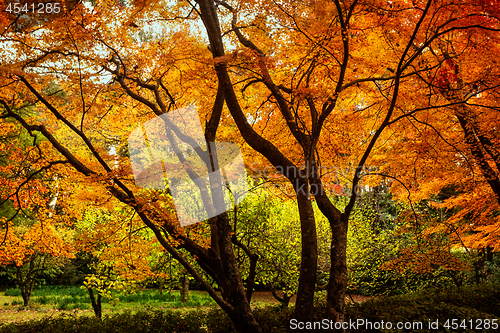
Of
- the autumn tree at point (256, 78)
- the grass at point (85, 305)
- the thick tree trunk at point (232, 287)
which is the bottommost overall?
the grass at point (85, 305)

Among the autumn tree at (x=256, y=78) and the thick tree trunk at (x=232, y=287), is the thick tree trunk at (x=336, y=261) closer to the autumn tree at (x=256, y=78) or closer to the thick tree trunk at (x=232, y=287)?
the autumn tree at (x=256, y=78)

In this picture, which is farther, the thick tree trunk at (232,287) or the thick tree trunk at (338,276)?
the thick tree trunk at (232,287)

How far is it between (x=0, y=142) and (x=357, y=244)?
9.66m

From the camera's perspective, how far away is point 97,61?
512 centimetres

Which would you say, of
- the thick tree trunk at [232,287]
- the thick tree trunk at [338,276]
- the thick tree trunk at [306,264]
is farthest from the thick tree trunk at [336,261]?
the thick tree trunk at [232,287]

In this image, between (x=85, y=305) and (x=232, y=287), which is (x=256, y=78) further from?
(x=85, y=305)

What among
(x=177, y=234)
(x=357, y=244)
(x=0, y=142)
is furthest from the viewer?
(x=357, y=244)

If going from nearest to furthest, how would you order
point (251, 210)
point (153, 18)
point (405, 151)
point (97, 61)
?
1. point (97, 61)
2. point (153, 18)
3. point (405, 151)
4. point (251, 210)

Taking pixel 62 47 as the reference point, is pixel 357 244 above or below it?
below

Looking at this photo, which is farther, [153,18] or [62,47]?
[153,18]

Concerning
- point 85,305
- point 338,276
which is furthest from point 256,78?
point 85,305

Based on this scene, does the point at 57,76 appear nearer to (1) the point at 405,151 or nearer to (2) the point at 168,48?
(2) the point at 168,48

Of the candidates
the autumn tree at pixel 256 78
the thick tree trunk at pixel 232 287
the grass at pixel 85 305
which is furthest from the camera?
Answer: the grass at pixel 85 305

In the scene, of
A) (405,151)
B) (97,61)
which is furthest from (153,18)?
(405,151)
